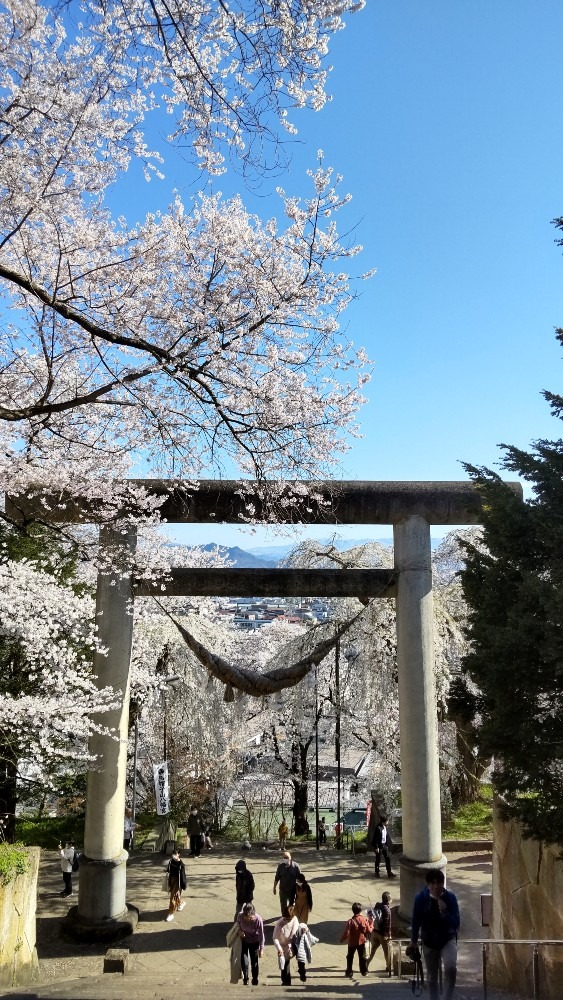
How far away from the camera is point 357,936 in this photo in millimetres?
8234

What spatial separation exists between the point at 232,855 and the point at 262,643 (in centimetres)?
989

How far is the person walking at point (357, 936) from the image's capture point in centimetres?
823

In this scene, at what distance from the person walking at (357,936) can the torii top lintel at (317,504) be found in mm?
4980

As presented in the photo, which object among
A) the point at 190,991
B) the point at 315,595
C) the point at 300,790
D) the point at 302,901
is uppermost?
the point at 315,595

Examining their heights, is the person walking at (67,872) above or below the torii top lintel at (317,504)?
below

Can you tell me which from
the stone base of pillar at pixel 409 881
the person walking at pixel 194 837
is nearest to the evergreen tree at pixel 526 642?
the stone base of pillar at pixel 409 881

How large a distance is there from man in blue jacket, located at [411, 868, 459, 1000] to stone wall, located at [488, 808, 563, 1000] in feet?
4.96

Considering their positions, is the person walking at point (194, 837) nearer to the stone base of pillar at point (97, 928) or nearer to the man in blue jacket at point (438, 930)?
the stone base of pillar at point (97, 928)

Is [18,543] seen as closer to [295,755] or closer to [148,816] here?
[148,816]

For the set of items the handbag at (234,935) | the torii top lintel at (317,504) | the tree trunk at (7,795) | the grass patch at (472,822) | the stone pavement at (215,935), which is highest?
the torii top lintel at (317,504)

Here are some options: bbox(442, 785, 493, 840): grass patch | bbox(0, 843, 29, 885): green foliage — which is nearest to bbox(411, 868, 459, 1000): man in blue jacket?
bbox(0, 843, 29, 885): green foliage

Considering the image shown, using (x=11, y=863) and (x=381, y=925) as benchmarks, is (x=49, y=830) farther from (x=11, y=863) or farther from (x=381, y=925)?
(x=381, y=925)

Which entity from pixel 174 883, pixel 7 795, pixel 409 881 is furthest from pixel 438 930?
pixel 7 795

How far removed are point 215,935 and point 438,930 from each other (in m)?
5.57
